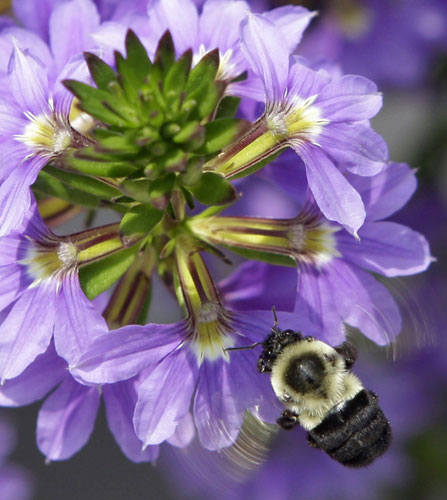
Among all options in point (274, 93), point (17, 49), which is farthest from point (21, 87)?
point (274, 93)

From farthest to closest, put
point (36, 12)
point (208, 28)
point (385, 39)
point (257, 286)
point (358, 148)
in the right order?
point (385, 39) → point (36, 12) → point (257, 286) → point (208, 28) → point (358, 148)

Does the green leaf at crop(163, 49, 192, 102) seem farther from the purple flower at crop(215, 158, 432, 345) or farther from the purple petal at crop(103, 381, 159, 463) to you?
the purple petal at crop(103, 381, 159, 463)

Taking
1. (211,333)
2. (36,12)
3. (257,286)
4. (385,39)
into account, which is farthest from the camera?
(385,39)

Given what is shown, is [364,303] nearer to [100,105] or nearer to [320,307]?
[320,307]

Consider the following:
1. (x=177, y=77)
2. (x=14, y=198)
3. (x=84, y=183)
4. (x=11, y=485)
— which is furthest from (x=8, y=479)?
(x=177, y=77)

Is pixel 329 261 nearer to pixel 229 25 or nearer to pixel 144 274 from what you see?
pixel 144 274

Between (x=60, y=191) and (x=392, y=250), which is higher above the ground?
(x=60, y=191)

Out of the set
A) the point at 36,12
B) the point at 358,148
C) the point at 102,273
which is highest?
the point at 36,12

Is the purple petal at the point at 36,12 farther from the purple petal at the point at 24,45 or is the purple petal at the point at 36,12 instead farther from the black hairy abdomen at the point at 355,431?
the black hairy abdomen at the point at 355,431
